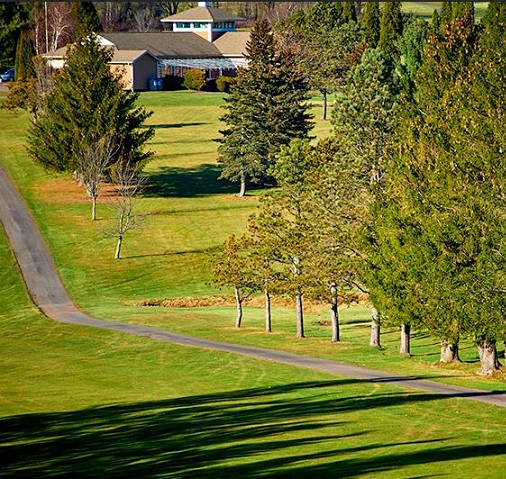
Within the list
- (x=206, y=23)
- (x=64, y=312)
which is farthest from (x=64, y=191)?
(x=206, y=23)

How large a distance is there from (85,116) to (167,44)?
58482 mm

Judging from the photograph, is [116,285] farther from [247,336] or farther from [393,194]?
[393,194]

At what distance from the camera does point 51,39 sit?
144125mm

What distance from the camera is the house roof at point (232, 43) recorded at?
474 ft

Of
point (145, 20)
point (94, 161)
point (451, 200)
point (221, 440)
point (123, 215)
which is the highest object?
point (145, 20)

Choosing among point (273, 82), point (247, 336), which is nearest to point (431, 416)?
point (247, 336)

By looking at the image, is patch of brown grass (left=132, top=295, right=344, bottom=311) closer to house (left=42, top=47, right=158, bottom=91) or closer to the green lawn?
the green lawn

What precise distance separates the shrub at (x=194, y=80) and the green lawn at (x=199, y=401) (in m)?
69.1

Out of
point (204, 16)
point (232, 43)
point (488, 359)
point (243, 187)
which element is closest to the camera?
point (488, 359)

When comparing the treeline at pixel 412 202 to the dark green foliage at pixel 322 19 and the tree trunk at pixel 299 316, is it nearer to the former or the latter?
the tree trunk at pixel 299 316

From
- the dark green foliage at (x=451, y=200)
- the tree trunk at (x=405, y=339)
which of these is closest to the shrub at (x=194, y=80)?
the tree trunk at (x=405, y=339)

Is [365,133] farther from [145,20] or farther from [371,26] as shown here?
[145,20]

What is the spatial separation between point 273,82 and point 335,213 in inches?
1809

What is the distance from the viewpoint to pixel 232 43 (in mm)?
147500
